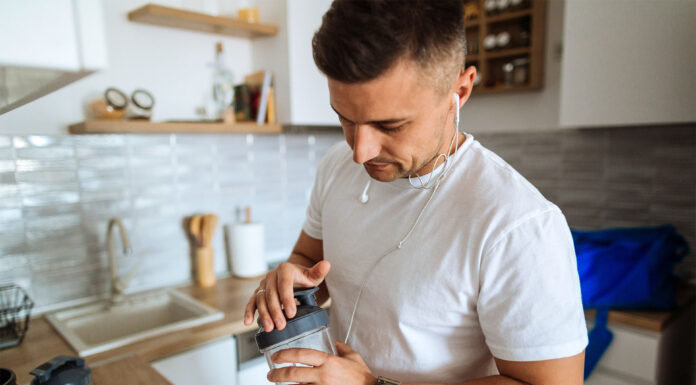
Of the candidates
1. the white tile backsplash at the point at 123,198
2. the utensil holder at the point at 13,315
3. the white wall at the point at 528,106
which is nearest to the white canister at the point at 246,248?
the white tile backsplash at the point at 123,198

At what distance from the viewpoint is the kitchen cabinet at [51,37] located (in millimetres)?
377

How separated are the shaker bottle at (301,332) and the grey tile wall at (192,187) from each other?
4.09 ft

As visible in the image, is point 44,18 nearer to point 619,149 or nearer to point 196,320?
point 196,320

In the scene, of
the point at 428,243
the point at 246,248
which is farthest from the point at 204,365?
the point at 428,243

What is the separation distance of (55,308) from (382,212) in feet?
4.53

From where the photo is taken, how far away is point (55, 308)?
5.18 ft

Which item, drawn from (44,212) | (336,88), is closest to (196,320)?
(44,212)

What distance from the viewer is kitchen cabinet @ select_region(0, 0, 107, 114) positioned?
0.38 m

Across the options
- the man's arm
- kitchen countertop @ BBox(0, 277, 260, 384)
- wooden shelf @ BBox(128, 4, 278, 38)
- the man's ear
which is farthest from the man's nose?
wooden shelf @ BBox(128, 4, 278, 38)

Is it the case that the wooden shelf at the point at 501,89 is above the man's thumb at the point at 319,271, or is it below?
above

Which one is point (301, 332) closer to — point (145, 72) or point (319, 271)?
point (319, 271)

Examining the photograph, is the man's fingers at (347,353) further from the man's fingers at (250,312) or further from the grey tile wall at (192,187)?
the grey tile wall at (192,187)

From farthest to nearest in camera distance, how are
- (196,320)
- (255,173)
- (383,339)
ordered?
(255,173)
(196,320)
(383,339)

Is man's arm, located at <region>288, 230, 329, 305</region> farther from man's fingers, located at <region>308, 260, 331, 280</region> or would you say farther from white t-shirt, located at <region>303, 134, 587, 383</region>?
man's fingers, located at <region>308, 260, 331, 280</region>
